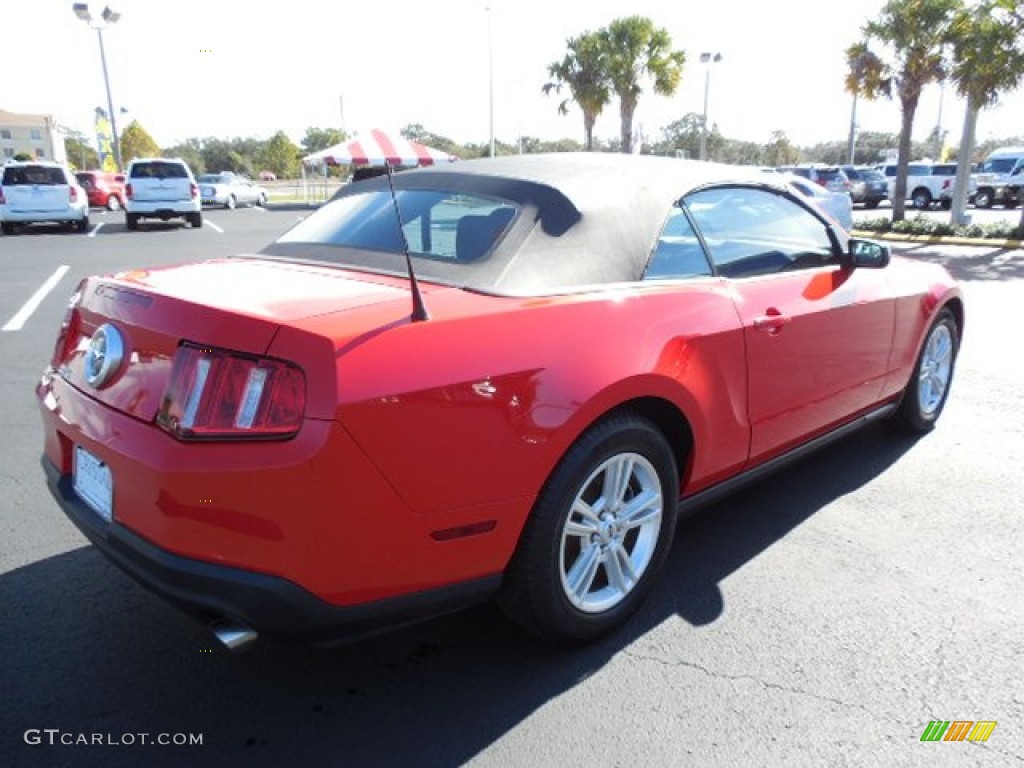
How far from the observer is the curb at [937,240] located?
14.7 meters

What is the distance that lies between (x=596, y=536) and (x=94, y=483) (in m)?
1.52

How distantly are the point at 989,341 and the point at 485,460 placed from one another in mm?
6487

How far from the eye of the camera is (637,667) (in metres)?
2.49

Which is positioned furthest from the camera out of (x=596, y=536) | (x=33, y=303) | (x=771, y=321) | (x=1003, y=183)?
(x=1003, y=183)

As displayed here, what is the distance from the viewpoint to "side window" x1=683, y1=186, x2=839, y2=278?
3115 mm

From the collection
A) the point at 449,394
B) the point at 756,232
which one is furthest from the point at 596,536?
the point at 756,232

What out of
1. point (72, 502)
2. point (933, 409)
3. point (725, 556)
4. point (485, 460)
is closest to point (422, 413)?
point (485, 460)

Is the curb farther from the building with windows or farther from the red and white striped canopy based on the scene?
the building with windows

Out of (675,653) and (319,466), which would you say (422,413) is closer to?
(319,466)

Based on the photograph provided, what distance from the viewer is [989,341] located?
273 inches

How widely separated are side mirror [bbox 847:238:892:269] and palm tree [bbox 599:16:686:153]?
1168 inches

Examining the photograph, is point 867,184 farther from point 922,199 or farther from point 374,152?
point 374,152

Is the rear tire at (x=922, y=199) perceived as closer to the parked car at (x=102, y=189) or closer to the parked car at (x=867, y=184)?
the parked car at (x=867, y=184)

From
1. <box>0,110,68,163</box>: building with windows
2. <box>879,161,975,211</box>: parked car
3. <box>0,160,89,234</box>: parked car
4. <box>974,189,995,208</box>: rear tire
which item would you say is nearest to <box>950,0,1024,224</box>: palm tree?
<box>879,161,975,211</box>: parked car
